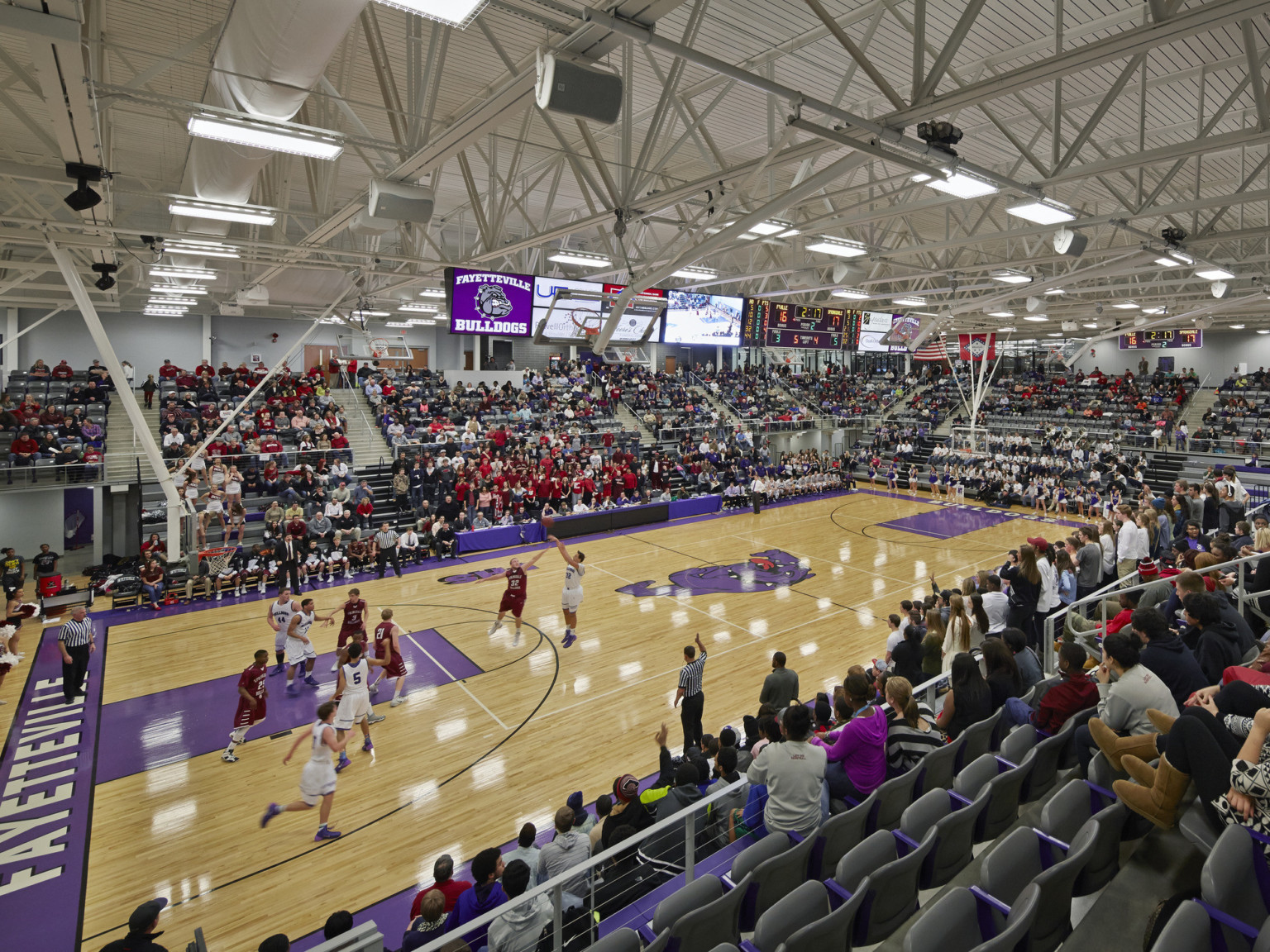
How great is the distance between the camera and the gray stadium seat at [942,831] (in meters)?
3.70

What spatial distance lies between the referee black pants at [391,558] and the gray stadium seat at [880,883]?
13.1 metres

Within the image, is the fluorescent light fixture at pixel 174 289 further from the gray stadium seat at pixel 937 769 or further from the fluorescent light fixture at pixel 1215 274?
the fluorescent light fixture at pixel 1215 274

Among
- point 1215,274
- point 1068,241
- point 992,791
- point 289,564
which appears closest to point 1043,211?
point 1068,241

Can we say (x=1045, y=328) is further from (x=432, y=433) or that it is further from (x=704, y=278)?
(x=432, y=433)

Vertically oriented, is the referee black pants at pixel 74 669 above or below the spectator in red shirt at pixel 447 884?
below

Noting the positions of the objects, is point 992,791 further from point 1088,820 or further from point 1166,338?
point 1166,338

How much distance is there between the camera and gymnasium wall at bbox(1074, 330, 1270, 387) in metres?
35.6

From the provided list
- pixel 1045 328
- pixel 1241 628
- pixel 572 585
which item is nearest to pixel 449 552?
pixel 572 585

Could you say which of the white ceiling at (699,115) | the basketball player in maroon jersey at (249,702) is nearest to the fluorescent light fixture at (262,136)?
the white ceiling at (699,115)

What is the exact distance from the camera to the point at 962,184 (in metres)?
7.75

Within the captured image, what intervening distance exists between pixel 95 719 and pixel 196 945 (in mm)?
6451

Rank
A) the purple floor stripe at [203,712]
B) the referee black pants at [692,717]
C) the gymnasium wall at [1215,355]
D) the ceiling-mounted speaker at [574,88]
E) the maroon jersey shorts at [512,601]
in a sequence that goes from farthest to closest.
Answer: the gymnasium wall at [1215,355]
the maroon jersey shorts at [512,601]
the purple floor stripe at [203,712]
the referee black pants at [692,717]
the ceiling-mounted speaker at [574,88]

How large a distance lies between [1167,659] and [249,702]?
8.64 meters

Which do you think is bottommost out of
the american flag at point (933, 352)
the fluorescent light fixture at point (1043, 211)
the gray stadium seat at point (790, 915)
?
the gray stadium seat at point (790, 915)
